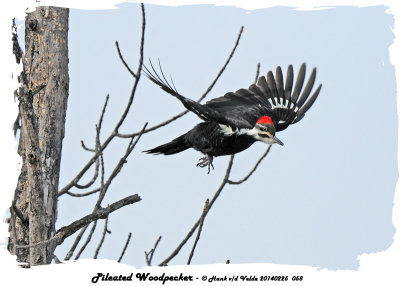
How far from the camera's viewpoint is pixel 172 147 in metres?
5.54

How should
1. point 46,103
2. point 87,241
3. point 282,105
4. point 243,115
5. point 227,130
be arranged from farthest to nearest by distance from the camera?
point 282,105 < point 243,115 < point 227,130 < point 87,241 < point 46,103

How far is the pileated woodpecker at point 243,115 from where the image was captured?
467cm

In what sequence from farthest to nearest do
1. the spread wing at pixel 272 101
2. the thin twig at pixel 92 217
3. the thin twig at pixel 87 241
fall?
the spread wing at pixel 272 101 < the thin twig at pixel 87 241 < the thin twig at pixel 92 217

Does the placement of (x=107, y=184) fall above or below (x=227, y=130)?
below

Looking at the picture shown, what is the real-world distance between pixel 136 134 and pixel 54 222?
75 centimetres

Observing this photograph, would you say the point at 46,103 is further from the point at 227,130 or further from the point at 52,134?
the point at 227,130

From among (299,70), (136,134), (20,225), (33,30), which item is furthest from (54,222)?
(299,70)

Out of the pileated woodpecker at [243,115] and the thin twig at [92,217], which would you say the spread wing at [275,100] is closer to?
the pileated woodpecker at [243,115]

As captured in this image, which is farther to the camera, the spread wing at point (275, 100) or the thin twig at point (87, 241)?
the spread wing at point (275, 100)

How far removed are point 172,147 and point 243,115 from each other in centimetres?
77

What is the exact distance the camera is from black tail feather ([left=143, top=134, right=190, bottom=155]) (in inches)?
216

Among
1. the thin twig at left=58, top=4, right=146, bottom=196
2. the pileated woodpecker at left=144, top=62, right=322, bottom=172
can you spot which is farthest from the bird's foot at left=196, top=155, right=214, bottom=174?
the thin twig at left=58, top=4, right=146, bottom=196

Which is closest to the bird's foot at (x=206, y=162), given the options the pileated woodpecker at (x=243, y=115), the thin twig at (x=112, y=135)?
the pileated woodpecker at (x=243, y=115)

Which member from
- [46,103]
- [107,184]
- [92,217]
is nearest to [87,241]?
[107,184]
